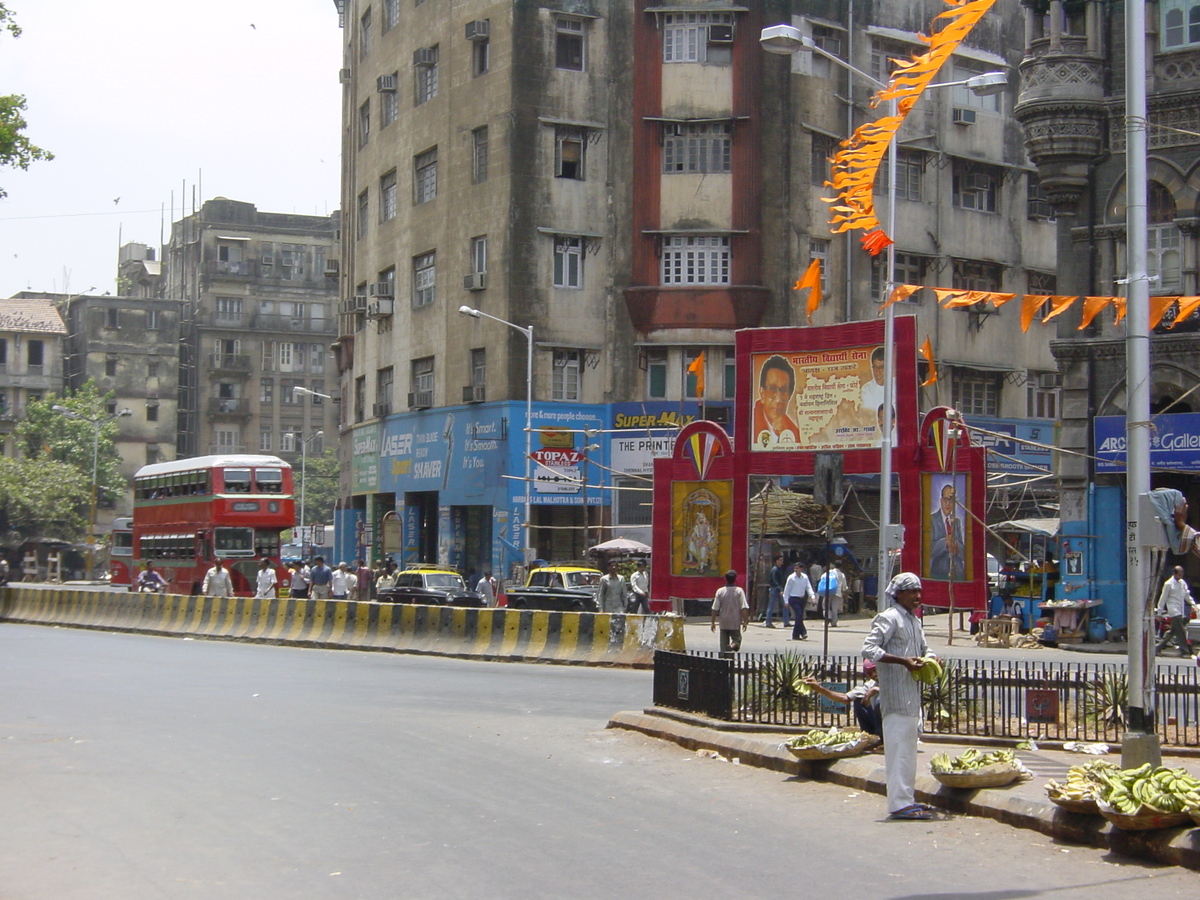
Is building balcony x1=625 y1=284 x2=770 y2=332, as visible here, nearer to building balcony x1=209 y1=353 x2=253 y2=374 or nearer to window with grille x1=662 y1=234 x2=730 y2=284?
window with grille x1=662 y1=234 x2=730 y2=284

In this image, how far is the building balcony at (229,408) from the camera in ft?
308

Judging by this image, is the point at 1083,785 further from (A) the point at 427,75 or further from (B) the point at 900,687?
(A) the point at 427,75

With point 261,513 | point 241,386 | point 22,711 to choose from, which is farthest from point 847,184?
point 241,386

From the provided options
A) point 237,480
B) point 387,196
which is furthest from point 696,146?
point 237,480

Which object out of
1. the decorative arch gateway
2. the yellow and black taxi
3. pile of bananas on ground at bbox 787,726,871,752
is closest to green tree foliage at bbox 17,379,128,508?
the yellow and black taxi

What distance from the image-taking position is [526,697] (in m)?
18.2

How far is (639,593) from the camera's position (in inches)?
1417

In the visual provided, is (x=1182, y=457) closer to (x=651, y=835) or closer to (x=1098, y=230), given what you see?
(x=1098, y=230)

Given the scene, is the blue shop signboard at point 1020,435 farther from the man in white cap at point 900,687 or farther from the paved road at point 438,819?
the man in white cap at point 900,687

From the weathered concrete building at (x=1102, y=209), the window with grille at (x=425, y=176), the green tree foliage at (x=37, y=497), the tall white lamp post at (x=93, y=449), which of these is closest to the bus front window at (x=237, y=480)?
the window with grille at (x=425, y=176)

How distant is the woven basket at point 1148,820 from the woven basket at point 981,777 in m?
1.52

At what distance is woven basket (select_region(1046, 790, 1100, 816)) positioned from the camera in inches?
350

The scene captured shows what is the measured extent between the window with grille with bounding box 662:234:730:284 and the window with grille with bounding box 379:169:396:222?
458 inches

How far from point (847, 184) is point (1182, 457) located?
1814 cm
